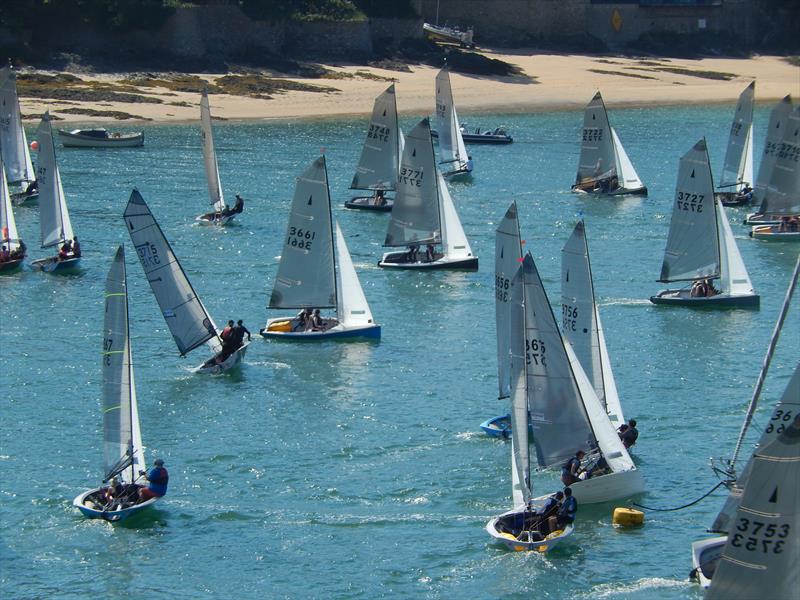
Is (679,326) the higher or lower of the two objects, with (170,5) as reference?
lower

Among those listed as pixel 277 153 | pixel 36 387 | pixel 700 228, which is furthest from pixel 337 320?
pixel 277 153

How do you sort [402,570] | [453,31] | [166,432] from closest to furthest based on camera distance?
[402,570] < [166,432] < [453,31]

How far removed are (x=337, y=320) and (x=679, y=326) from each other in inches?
488

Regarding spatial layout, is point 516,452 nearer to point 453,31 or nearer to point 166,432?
point 166,432

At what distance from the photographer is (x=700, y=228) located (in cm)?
5691

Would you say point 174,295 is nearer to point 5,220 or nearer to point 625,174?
point 5,220

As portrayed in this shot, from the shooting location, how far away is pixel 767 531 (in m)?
24.1

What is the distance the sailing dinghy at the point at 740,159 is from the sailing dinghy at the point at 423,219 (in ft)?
68.7

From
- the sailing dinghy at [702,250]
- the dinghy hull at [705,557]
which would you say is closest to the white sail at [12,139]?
the sailing dinghy at [702,250]

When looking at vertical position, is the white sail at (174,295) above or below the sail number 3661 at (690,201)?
below

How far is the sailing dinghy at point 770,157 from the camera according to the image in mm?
71625

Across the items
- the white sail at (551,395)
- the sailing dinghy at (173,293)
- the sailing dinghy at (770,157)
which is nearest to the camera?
the white sail at (551,395)

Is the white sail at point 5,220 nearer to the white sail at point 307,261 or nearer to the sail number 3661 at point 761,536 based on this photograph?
the white sail at point 307,261

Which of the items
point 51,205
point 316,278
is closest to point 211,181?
point 51,205
